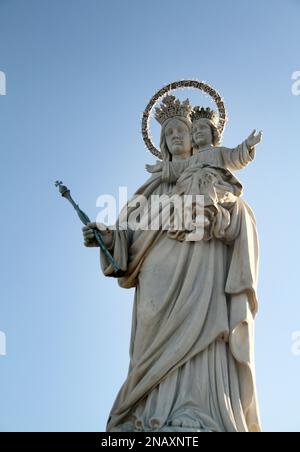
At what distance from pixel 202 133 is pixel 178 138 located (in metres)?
0.39

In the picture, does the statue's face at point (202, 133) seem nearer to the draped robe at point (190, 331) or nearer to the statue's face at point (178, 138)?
the statue's face at point (178, 138)

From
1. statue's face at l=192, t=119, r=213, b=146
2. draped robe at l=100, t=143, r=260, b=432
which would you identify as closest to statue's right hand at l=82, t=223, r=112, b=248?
draped robe at l=100, t=143, r=260, b=432

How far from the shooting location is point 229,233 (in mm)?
13469

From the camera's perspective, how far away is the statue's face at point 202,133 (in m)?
14.6

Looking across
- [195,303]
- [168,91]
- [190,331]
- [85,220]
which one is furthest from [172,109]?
[190,331]

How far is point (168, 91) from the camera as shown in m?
15.3

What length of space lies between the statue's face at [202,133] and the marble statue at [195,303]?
1cm

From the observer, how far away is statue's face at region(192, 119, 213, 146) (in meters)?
14.6

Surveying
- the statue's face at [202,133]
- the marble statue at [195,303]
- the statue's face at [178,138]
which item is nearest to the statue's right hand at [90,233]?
the marble statue at [195,303]
